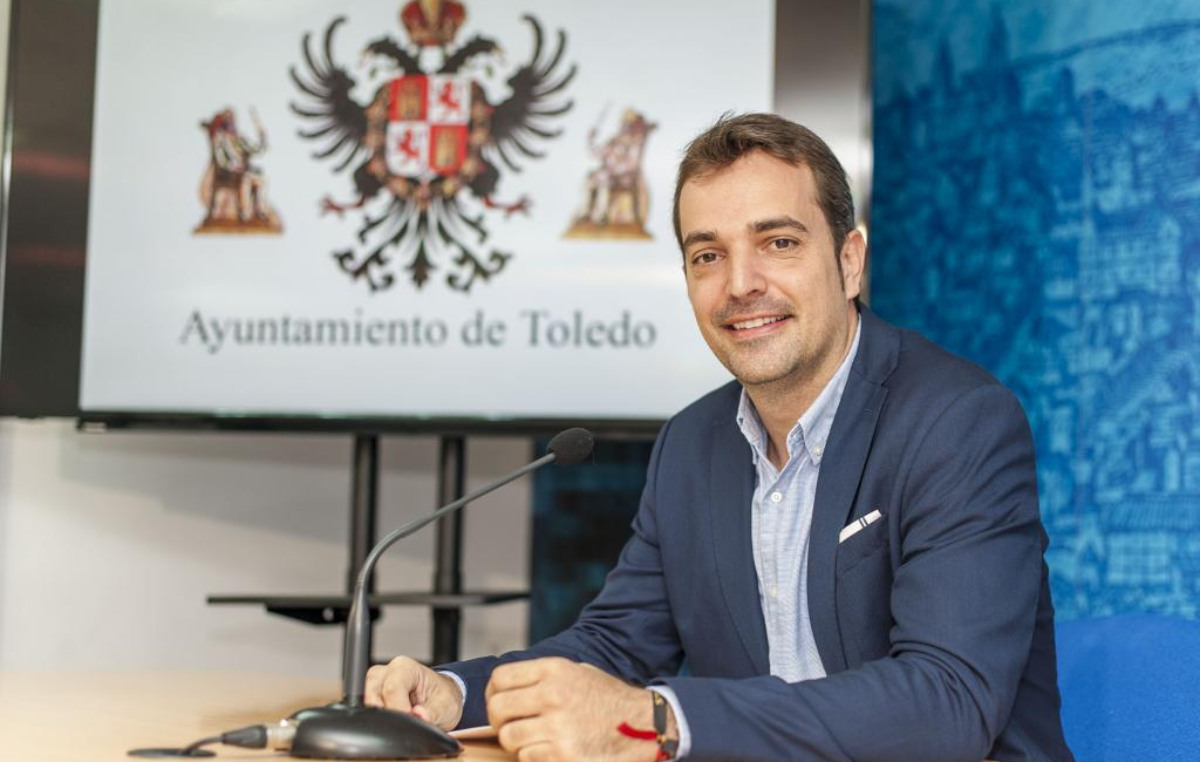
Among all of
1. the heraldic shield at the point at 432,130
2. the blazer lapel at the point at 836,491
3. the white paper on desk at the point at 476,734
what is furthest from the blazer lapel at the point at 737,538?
the heraldic shield at the point at 432,130

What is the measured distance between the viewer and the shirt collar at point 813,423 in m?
2.09

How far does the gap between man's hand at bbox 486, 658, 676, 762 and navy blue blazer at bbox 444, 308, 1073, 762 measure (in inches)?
2.4

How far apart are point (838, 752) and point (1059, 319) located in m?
1.65

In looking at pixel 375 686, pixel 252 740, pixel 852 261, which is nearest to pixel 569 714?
pixel 252 740

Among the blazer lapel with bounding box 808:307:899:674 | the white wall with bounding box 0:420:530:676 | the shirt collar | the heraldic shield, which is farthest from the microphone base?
the white wall with bounding box 0:420:530:676

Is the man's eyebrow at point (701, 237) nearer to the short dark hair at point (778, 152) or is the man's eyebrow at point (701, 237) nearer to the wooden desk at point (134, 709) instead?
the short dark hair at point (778, 152)

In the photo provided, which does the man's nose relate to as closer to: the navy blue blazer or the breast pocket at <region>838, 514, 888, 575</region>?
the navy blue blazer

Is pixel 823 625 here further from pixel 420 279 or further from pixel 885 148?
pixel 885 148

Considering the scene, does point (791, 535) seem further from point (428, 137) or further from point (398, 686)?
point (428, 137)

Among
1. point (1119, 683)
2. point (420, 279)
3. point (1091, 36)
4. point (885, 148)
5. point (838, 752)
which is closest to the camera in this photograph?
point (838, 752)

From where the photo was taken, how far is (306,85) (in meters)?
3.12

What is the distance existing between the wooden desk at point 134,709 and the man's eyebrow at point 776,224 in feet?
2.87

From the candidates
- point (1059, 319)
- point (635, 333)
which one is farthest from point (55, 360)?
point (1059, 319)

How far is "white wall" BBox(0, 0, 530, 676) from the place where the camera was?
351 cm
